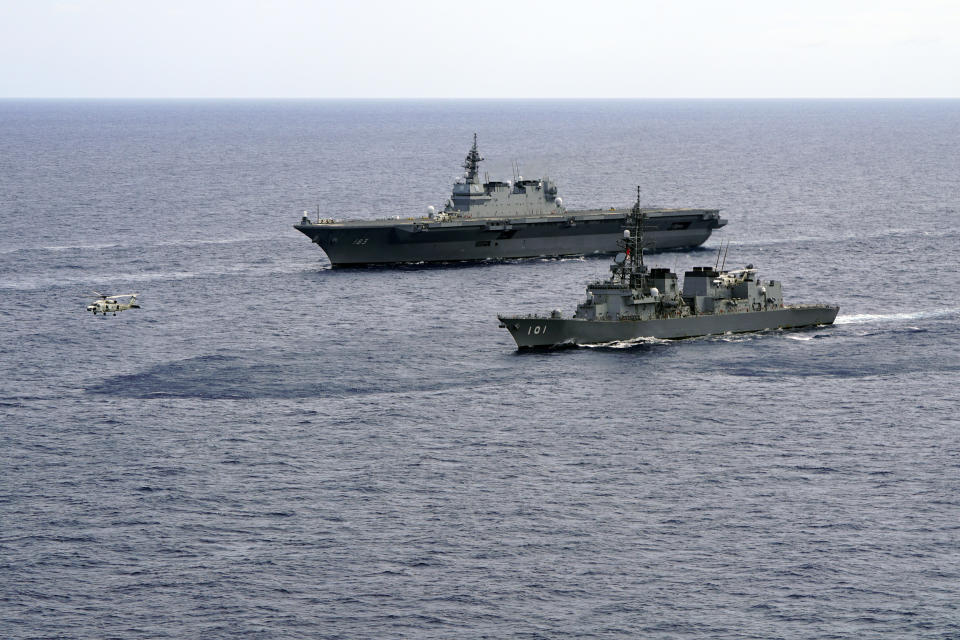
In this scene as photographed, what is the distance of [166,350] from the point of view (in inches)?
2840

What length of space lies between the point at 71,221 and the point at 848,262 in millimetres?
76714

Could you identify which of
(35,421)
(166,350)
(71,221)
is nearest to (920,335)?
(166,350)

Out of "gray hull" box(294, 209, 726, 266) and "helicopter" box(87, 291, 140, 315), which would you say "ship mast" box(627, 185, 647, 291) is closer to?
"gray hull" box(294, 209, 726, 266)

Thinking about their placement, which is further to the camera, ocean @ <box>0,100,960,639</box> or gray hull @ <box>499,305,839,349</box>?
gray hull @ <box>499,305,839,349</box>

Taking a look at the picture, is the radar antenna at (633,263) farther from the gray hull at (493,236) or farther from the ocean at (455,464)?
the gray hull at (493,236)

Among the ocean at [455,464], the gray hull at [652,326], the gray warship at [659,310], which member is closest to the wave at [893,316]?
the ocean at [455,464]

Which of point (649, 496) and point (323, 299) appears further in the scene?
point (323, 299)

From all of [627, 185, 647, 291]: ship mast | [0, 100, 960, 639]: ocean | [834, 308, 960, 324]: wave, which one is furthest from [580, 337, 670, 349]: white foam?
[834, 308, 960, 324]: wave

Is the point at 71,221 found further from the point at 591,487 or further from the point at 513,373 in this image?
the point at 591,487

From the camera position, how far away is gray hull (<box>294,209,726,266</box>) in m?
104

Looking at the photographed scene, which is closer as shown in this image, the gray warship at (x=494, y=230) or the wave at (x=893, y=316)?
the wave at (x=893, y=316)

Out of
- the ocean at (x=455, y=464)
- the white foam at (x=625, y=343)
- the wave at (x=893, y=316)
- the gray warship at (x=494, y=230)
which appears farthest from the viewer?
the gray warship at (x=494, y=230)

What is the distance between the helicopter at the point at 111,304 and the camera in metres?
82.2

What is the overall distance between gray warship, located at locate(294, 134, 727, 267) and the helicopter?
20.1 m
